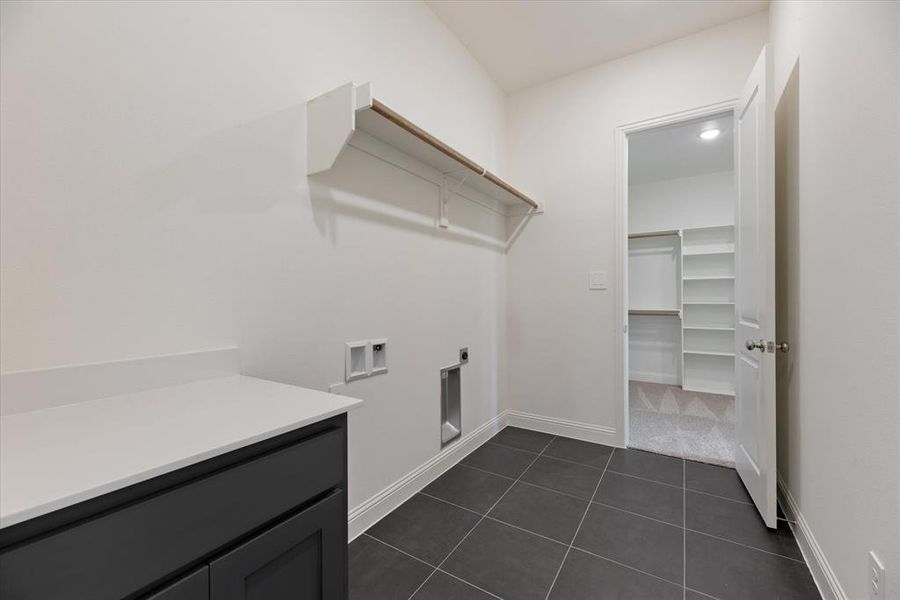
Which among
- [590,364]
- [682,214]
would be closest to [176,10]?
[590,364]

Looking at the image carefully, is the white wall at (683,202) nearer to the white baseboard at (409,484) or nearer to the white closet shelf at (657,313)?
the white closet shelf at (657,313)

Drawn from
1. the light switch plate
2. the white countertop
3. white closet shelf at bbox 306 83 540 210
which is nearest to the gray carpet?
the light switch plate

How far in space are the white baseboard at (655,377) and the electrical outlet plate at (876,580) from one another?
386 centimetres

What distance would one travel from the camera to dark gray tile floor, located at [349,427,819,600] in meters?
1.32

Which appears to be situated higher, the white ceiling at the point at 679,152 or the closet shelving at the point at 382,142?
the white ceiling at the point at 679,152

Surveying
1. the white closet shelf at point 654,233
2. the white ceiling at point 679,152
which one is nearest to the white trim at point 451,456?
the white ceiling at point 679,152

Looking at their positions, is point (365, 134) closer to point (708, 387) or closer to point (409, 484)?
point (409, 484)

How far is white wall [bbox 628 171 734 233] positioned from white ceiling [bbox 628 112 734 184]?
0.09 metres

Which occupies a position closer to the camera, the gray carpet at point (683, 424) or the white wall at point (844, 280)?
the white wall at point (844, 280)

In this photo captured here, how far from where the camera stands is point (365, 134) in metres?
1.62

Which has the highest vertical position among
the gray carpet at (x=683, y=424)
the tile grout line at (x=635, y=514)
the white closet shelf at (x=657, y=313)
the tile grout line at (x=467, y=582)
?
the white closet shelf at (x=657, y=313)

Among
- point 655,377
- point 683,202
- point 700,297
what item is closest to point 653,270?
point 700,297

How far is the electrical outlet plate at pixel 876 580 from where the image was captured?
91 centimetres

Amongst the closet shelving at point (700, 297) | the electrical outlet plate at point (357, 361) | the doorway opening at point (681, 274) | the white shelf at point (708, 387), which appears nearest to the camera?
the electrical outlet plate at point (357, 361)
